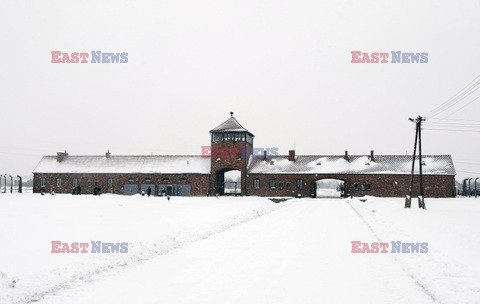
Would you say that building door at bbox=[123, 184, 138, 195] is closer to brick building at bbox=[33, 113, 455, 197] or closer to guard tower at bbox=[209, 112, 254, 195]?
brick building at bbox=[33, 113, 455, 197]

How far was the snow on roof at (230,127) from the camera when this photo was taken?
57.3m

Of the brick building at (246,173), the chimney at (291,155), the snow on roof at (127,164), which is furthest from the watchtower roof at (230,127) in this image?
the chimney at (291,155)

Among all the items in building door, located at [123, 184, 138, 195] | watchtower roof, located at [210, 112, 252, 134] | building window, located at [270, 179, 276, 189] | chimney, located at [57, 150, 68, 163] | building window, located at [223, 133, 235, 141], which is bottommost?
building door, located at [123, 184, 138, 195]

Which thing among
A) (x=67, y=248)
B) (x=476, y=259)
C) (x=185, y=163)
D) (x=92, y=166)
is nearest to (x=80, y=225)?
(x=67, y=248)

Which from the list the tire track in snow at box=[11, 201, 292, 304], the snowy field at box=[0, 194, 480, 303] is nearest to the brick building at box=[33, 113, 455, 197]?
the tire track in snow at box=[11, 201, 292, 304]

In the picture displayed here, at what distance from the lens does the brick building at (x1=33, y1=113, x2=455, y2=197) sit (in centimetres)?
5553

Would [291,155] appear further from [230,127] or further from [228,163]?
[230,127]

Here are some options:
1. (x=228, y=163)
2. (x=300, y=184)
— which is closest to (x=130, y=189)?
(x=228, y=163)

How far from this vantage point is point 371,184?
183 feet

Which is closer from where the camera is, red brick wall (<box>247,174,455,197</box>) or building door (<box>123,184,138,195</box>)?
red brick wall (<box>247,174,455,197</box>)

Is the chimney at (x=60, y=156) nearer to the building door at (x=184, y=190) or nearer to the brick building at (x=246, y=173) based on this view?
the brick building at (x=246, y=173)

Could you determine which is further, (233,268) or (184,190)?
(184,190)

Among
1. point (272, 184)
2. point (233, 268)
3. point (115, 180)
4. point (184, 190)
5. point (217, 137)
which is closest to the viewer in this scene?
point (233, 268)

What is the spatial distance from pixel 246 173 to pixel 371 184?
52.1ft
